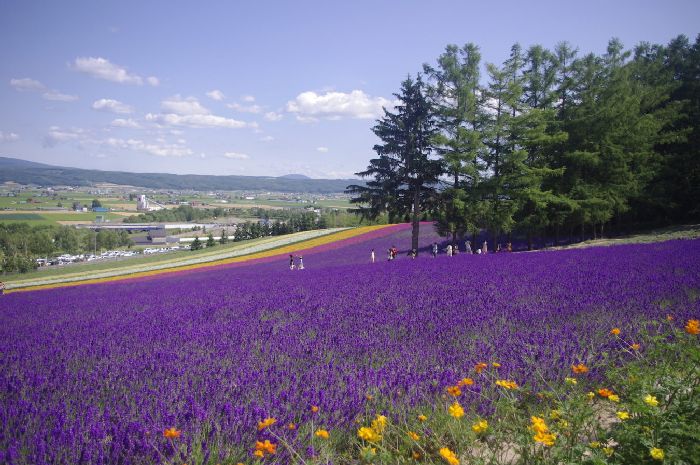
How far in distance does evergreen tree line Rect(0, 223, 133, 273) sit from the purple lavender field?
92.4 meters

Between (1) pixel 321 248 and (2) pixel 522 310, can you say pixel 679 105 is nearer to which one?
(1) pixel 321 248

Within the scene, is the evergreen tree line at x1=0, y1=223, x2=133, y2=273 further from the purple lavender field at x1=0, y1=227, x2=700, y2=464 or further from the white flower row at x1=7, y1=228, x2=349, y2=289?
the purple lavender field at x1=0, y1=227, x2=700, y2=464

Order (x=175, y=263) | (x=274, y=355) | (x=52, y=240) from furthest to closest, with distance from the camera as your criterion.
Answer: (x=52, y=240)
(x=175, y=263)
(x=274, y=355)

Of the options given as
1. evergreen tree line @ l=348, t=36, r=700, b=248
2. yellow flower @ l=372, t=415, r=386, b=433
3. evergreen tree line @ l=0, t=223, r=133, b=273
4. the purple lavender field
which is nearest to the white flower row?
evergreen tree line @ l=348, t=36, r=700, b=248

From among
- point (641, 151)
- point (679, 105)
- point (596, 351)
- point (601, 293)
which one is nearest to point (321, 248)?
point (641, 151)

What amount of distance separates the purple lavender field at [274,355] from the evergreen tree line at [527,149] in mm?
14661

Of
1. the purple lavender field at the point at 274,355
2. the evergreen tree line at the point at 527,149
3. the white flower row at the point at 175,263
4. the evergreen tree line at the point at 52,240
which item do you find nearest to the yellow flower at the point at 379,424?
the purple lavender field at the point at 274,355

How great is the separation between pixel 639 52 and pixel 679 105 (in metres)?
11.4

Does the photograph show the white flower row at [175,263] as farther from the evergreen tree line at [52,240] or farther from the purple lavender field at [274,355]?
the evergreen tree line at [52,240]

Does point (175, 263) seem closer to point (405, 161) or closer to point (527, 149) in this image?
point (405, 161)

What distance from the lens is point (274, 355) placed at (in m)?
4.27

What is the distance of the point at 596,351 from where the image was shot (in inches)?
158

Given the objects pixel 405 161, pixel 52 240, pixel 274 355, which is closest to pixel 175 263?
pixel 405 161

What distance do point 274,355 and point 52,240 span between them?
382ft
